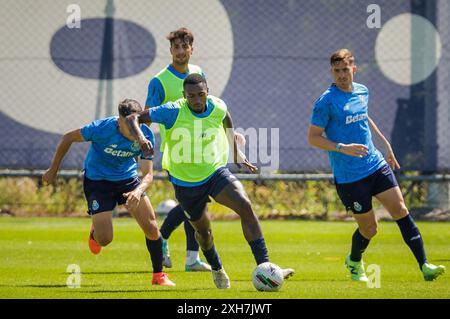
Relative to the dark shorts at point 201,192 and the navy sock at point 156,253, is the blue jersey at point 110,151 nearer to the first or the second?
the navy sock at point 156,253

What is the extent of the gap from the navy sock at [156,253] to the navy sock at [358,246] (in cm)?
195

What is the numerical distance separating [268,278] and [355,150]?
1.60 metres

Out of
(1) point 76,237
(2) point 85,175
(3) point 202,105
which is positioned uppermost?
(3) point 202,105

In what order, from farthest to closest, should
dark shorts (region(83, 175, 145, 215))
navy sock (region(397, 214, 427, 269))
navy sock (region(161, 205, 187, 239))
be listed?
navy sock (region(161, 205, 187, 239)) < dark shorts (region(83, 175, 145, 215)) < navy sock (region(397, 214, 427, 269))

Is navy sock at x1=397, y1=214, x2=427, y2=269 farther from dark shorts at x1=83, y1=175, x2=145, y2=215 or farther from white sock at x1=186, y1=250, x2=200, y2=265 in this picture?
dark shorts at x1=83, y1=175, x2=145, y2=215

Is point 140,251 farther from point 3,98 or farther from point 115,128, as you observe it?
point 3,98

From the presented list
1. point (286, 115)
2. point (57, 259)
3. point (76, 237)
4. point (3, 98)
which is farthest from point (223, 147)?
point (3, 98)

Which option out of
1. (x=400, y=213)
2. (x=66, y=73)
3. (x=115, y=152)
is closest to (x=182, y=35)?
(x=115, y=152)

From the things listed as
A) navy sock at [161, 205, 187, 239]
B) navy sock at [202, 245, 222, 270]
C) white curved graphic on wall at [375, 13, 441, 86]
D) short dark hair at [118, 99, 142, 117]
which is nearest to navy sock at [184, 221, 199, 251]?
navy sock at [161, 205, 187, 239]

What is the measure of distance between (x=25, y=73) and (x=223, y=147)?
9.04m

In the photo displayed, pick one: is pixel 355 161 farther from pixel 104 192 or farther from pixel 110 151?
pixel 104 192

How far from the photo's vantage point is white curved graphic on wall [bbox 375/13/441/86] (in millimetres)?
17531

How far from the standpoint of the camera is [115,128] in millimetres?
10750

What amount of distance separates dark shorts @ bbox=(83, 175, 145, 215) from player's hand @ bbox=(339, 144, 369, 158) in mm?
2385
